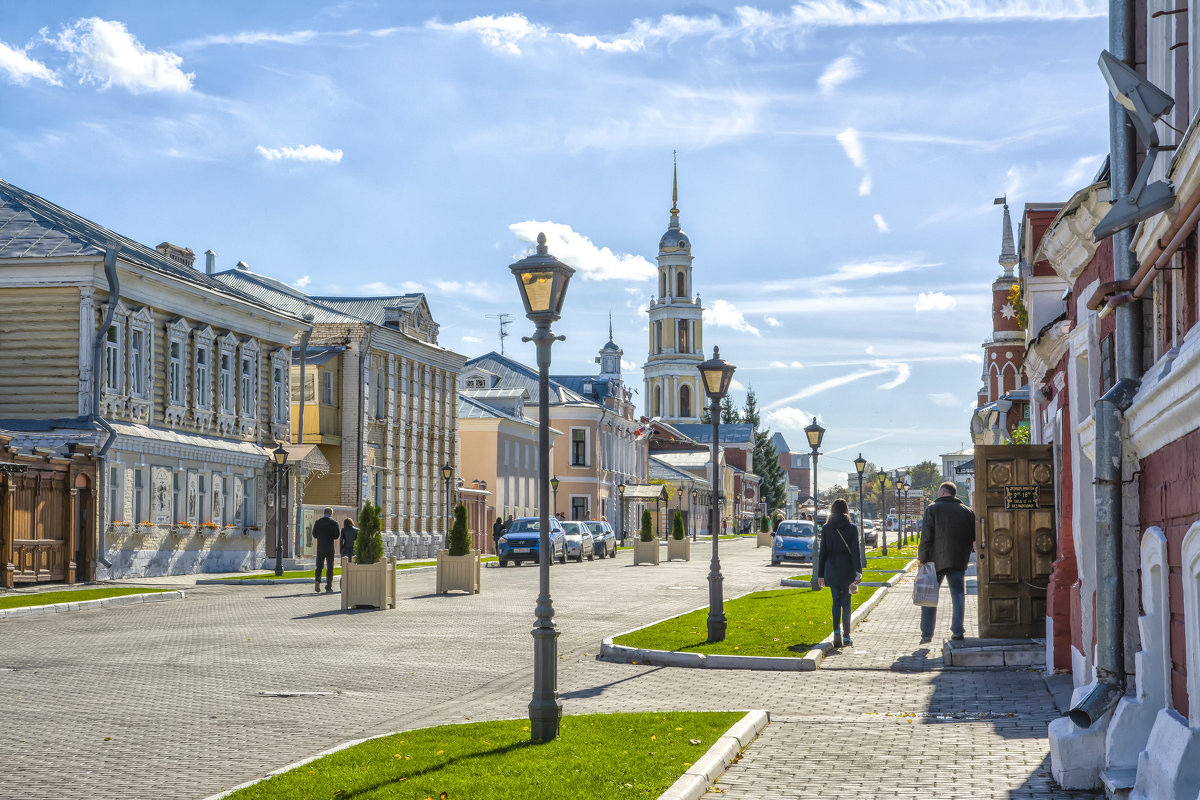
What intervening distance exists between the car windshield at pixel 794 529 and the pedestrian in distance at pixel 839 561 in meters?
28.2

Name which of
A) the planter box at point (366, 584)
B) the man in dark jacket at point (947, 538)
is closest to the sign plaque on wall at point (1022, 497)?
the man in dark jacket at point (947, 538)

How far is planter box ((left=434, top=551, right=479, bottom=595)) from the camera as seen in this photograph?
26625 mm

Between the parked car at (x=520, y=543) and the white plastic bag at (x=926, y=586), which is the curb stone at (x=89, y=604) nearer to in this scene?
the white plastic bag at (x=926, y=586)

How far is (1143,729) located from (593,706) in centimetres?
553

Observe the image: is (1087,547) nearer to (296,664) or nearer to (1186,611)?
(1186,611)

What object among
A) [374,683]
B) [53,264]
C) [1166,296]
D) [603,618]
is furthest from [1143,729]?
[53,264]

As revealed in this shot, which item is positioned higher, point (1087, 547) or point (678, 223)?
point (678, 223)

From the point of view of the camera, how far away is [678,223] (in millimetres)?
125938

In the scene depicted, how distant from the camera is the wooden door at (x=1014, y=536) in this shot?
1470 centimetres

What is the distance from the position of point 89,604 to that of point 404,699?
1253 centimetres

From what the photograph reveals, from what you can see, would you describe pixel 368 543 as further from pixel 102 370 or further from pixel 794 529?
pixel 794 529

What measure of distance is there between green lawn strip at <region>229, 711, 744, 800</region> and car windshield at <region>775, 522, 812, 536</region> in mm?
34709

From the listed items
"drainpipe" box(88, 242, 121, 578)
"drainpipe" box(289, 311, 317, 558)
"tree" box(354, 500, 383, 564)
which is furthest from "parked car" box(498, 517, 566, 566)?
"tree" box(354, 500, 383, 564)

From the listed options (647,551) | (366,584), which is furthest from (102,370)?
(647,551)
